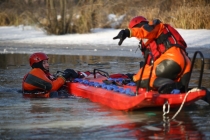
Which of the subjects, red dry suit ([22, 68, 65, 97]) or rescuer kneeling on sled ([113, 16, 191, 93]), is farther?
red dry suit ([22, 68, 65, 97])

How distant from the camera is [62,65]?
755 inches

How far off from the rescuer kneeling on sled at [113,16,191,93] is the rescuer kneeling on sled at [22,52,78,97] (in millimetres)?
2630

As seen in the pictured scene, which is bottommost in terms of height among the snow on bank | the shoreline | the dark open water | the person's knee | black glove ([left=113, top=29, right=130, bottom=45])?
the dark open water

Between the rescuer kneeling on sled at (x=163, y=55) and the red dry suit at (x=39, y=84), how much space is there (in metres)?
2.63

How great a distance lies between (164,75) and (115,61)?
9919mm

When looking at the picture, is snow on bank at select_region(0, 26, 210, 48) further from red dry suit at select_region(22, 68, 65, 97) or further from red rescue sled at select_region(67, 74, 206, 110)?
red rescue sled at select_region(67, 74, 206, 110)

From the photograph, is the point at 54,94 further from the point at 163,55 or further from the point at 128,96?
the point at 163,55

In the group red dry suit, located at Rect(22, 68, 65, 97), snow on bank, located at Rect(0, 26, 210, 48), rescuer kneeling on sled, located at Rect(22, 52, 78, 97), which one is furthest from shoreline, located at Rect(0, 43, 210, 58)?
red dry suit, located at Rect(22, 68, 65, 97)

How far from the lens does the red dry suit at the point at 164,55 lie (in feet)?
33.3

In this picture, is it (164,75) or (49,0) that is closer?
(164,75)

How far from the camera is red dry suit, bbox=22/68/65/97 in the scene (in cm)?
1259

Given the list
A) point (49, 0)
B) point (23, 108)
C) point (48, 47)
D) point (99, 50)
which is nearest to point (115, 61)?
point (99, 50)

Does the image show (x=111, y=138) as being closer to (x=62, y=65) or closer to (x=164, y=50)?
(x=164, y=50)

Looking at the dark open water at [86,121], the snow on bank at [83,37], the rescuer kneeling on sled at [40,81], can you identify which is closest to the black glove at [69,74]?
the rescuer kneeling on sled at [40,81]
